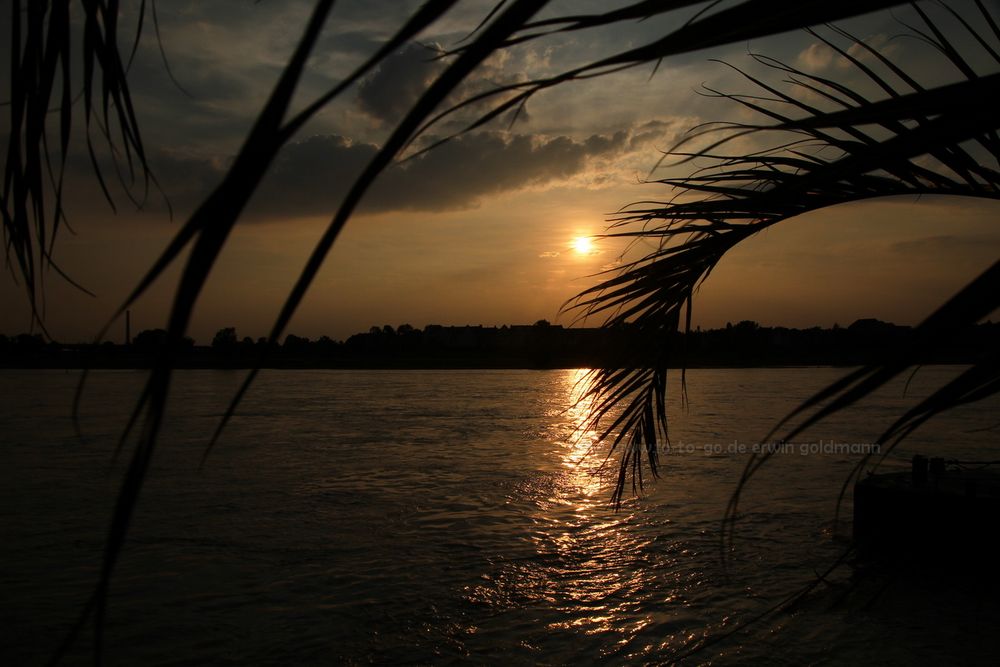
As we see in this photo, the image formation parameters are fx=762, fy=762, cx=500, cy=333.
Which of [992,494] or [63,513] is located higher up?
[992,494]

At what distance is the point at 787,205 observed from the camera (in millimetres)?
2449

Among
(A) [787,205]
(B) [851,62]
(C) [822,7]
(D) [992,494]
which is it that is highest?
(B) [851,62]

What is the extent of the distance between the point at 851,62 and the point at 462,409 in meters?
31.2

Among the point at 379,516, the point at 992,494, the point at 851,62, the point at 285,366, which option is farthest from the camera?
the point at 285,366

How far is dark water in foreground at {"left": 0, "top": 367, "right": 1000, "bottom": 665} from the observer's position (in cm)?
664

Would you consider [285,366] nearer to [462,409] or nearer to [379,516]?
[462,409]

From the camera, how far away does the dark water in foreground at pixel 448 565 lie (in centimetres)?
664

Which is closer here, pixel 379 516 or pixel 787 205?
pixel 787 205

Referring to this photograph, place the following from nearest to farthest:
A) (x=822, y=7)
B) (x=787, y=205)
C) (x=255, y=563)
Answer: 1. (x=822, y=7)
2. (x=787, y=205)
3. (x=255, y=563)

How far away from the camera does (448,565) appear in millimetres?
8828

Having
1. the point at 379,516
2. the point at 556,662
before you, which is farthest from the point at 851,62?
the point at 379,516

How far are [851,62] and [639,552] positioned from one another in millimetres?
8227

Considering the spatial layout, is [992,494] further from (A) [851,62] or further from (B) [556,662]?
(A) [851,62]

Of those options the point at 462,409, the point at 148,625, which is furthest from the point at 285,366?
the point at 148,625
